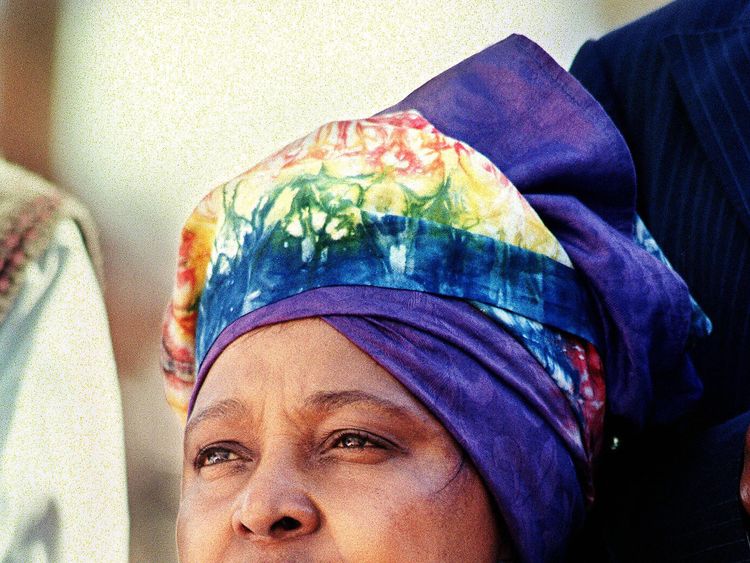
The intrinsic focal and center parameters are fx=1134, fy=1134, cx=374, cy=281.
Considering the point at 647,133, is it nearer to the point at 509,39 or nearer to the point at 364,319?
the point at 509,39

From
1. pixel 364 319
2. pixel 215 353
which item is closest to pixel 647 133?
pixel 364 319

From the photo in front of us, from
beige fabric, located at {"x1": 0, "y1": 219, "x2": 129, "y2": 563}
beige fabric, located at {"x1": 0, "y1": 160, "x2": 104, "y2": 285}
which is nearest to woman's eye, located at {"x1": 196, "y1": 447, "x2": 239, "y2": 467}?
beige fabric, located at {"x1": 0, "y1": 219, "x2": 129, "y2": 563}

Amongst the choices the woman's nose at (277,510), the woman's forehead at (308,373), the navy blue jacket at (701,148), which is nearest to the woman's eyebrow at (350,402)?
the woman's forehead at (308,373)

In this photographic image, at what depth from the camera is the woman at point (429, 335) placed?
1.67m

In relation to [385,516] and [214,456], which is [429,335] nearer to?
[385,516]

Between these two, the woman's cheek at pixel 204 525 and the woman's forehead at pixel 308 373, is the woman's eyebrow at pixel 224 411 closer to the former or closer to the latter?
the woman's forehead at pixel 308 373

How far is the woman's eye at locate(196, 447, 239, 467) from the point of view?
5.81ft

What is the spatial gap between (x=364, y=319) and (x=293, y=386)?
148 mm

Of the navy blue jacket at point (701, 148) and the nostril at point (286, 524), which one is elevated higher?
the navy blue jacket at point (701, 148)

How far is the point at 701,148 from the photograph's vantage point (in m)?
2.17

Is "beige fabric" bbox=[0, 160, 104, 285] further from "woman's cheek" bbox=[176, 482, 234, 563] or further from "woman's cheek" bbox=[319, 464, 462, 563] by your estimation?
"woman's cheek" bbox=[319, 464, 462, 563]

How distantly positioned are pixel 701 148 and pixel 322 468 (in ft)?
3.30

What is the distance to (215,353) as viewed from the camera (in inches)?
72.1

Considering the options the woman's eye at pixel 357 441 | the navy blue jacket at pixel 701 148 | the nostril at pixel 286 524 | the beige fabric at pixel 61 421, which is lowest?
the beige fabric at pixel 61 421
